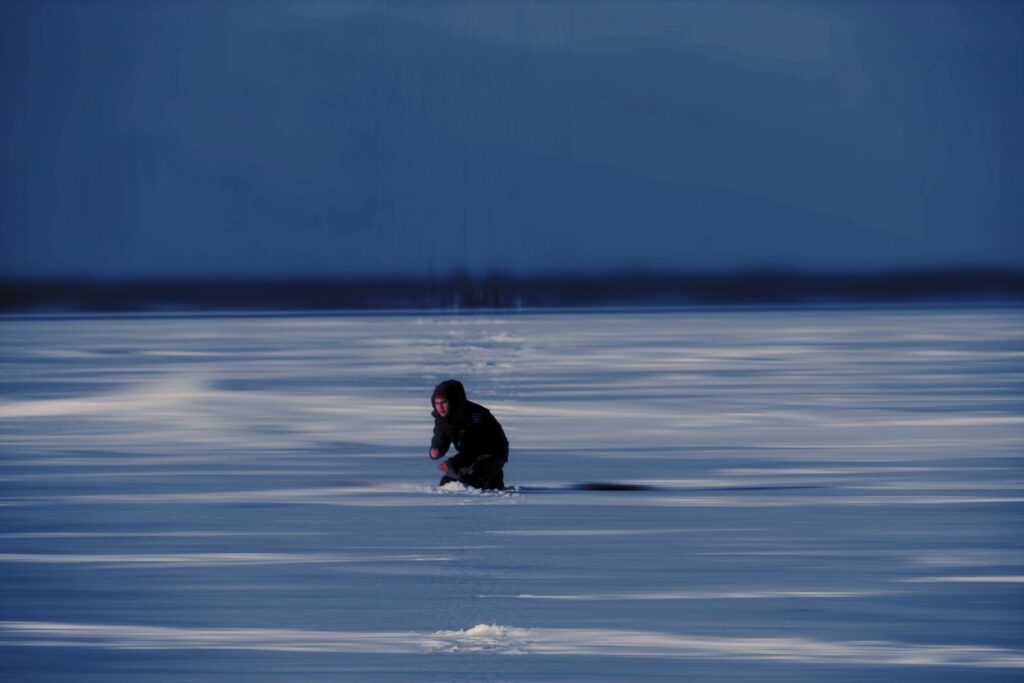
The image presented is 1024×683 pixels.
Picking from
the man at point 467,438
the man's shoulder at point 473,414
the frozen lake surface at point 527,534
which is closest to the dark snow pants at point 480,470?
the man at point 467,438

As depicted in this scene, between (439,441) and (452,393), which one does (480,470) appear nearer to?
(439,441)

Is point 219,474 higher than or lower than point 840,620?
higher

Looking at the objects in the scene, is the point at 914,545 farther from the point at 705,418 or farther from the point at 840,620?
the point at 705,418

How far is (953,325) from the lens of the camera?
38.1m

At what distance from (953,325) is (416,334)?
11.9 m

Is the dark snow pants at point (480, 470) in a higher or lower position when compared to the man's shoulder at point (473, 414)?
lower

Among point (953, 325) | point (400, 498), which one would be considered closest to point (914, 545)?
point (400, 498)

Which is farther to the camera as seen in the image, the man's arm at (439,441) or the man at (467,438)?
the man's arm at (439,441)

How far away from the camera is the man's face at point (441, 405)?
9766mm

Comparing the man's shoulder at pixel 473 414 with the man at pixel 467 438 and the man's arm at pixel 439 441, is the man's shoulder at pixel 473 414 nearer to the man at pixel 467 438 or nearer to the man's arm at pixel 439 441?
the man at pixel 467 438

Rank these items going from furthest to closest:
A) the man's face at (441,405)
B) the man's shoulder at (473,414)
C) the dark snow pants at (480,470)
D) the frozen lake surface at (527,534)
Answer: the dark snow pants at (480,470) < the man's shoulder at (473,414) < the man's face at (441,405) < the frozen lake surface at (527,534)

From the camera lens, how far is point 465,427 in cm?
995

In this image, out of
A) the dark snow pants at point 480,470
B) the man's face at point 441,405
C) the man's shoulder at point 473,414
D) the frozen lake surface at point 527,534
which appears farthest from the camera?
the dark snow pants at point 480,470

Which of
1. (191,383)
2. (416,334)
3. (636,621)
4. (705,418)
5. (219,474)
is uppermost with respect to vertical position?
(416,334)
